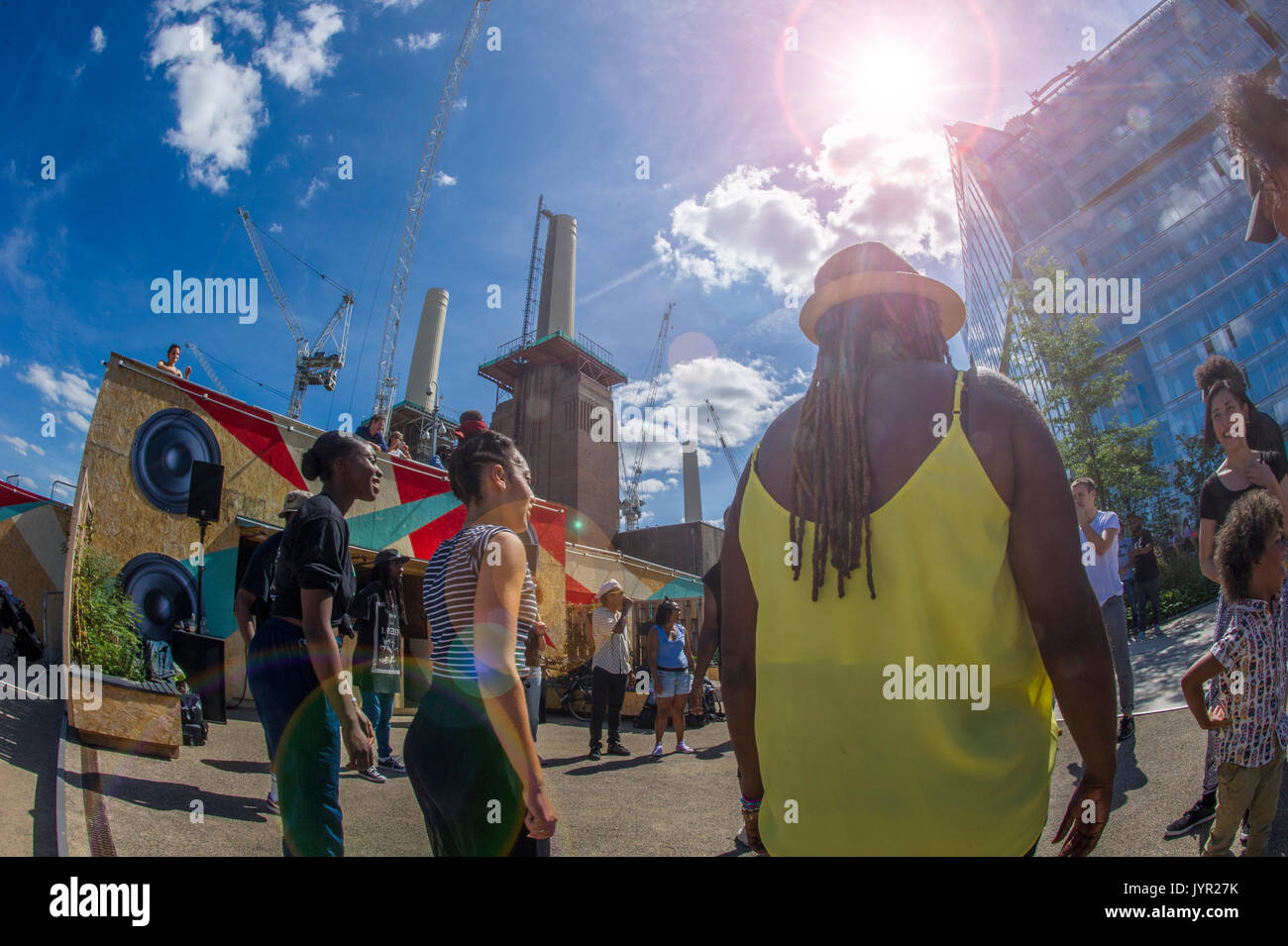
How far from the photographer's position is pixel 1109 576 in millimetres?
4926

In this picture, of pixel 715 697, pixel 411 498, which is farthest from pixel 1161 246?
pixel 411 498

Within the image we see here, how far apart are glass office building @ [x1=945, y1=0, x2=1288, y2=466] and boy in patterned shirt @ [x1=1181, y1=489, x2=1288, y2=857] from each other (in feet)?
137

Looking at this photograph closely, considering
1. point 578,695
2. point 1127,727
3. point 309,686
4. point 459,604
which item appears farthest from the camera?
point 578,695

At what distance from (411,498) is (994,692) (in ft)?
39.8

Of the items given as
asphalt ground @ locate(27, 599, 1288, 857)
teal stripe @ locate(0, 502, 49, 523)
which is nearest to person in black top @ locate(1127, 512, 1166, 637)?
asphalt ground @ locate(27, 599, 1288, 857)

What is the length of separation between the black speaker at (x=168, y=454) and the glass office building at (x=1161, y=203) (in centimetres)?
4246

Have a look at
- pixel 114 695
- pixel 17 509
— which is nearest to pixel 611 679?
pixel 114 695

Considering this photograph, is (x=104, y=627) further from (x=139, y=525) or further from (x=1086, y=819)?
(x=1086, y=819)

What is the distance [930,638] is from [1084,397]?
66.2 feet

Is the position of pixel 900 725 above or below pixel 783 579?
below

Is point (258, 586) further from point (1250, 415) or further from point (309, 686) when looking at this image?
point (1250, 415)

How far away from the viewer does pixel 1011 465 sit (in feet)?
4.10

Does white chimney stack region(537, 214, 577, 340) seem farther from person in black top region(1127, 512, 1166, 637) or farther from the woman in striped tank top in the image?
the woman in striped tank top
